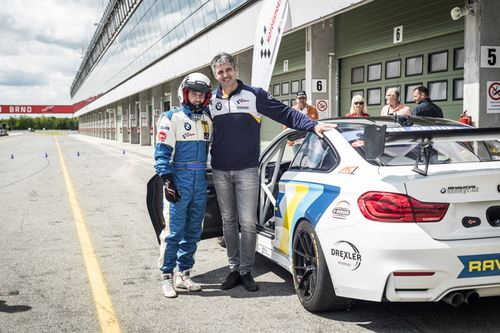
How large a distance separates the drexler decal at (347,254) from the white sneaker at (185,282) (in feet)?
5.20

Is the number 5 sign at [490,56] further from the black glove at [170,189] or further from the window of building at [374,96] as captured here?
the black glove at [170,189]

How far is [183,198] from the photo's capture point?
4582 millimetres

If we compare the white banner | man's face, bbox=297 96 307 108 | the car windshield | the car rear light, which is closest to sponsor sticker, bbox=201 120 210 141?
the car windshield

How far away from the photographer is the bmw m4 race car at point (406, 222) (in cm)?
315

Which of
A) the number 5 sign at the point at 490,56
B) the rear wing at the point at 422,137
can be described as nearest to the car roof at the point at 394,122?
the rear wing at the point at 422,137

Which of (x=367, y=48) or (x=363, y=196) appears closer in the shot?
(x=363, y=196)

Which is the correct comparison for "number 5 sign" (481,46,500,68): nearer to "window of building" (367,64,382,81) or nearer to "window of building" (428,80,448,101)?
"window of building" (428,80,448,101)

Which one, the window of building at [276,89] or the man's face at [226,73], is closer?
the man's face at [226,73]

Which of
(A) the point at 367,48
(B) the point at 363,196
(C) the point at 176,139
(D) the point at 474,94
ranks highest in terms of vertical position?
(A) the point at 367,48

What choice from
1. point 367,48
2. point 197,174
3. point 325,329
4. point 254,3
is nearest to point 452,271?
point 325,329

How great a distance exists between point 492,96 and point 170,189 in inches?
239

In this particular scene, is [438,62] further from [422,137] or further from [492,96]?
[422,137]

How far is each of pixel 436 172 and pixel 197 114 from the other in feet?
7.20

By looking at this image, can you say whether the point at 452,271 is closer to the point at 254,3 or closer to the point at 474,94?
the point at 474,94
